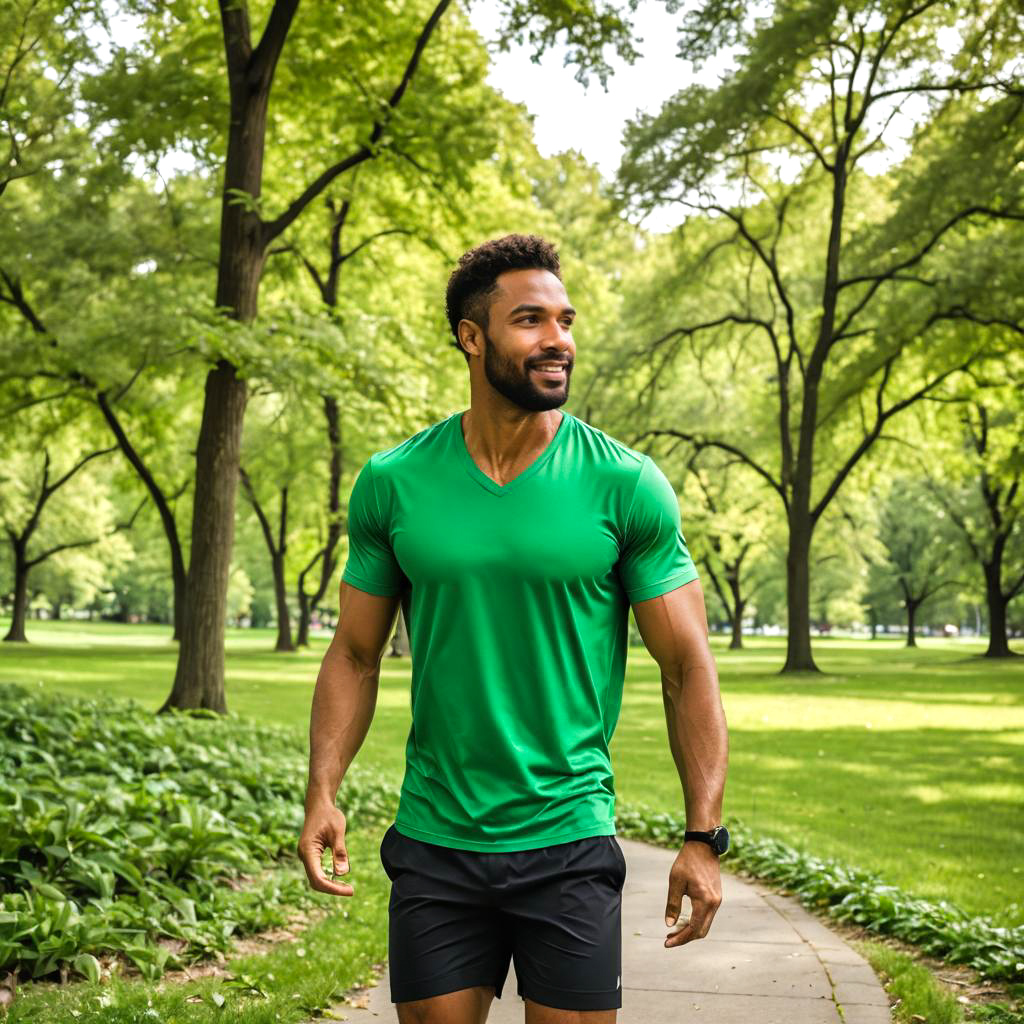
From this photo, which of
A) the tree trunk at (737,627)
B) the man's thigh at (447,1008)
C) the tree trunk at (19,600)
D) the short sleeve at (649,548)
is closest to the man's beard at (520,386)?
the short sleeve at (649,548)

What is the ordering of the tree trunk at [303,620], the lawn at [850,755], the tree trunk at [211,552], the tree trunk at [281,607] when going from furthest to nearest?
the tree trunk at [303,620]
the tree trunk at [281,607]
the tree trunk at [211,552]
the lawn at [850,755]

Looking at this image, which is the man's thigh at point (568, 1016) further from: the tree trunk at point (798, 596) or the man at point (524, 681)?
the tree trunk at point (798, 596)

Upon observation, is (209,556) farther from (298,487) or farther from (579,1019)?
(298,487)

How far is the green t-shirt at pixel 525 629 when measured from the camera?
251cm

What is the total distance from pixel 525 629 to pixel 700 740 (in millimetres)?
441

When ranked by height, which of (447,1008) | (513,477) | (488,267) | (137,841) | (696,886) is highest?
(488,267)

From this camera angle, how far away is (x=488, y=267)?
276cm

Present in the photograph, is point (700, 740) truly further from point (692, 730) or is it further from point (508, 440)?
point (508, 440)

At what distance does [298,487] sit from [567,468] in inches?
1573

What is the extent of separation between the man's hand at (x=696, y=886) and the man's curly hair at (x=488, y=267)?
121 cm

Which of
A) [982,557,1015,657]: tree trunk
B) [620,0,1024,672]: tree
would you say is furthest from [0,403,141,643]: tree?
[982,557,1015,657]: tree trunk

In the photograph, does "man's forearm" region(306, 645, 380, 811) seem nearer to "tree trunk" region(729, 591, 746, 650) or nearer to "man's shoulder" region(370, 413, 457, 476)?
"man's shoulder" region(370, 413, 457, 476)

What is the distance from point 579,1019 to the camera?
2428 millimetres

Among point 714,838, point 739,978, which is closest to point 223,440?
point 739,978
